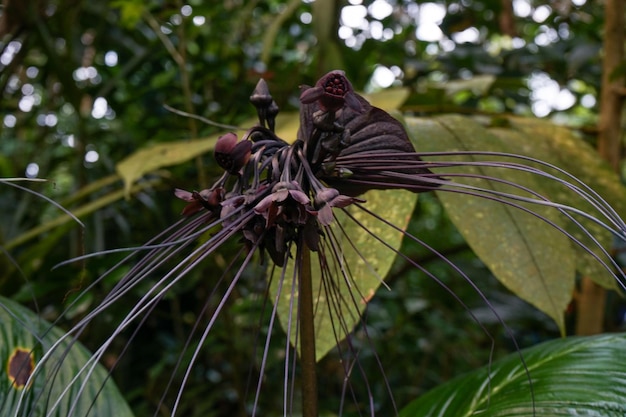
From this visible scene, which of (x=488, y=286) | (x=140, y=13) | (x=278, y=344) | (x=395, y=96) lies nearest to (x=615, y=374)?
(x=395, y=96)

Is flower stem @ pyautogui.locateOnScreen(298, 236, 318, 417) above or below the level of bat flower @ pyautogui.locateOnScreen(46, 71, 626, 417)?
below

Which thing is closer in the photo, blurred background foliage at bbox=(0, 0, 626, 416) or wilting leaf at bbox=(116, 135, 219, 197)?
wilting leaf at bbox=(116, 135, 219, 197)

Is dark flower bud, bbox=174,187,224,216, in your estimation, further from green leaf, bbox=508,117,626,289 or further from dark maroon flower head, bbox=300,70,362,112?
green leaf, bbox=508,117,626,289

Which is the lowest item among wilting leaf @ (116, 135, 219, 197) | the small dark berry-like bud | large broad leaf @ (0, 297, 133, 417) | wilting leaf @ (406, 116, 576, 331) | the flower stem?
large broad leaf @ (0, 297, 133, 417)

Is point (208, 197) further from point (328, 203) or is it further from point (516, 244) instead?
point (516, 244)

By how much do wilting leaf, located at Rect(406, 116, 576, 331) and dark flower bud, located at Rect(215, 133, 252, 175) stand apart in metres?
0.26

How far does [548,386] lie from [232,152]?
337 mm

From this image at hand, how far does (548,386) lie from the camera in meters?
0.53

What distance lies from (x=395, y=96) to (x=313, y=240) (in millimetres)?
455

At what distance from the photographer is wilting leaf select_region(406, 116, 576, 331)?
0.55 metres

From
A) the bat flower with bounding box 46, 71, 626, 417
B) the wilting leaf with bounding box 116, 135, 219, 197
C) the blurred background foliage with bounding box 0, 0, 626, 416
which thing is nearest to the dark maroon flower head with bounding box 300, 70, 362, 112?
the bat flower with bounding box 46, 71, 626, 417

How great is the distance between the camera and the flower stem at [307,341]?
0.41 m

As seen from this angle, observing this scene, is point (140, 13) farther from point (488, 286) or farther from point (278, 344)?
point (488, 286)

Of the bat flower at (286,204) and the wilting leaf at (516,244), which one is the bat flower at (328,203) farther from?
the wilting leaf at (516,244)
